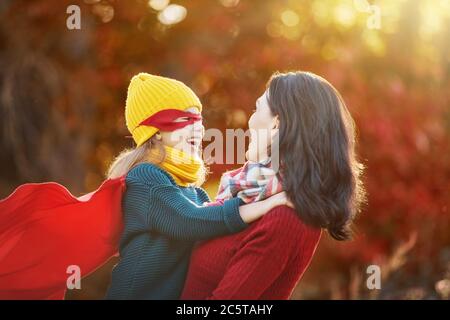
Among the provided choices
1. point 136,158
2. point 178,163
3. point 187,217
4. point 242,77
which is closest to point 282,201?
point 187,217

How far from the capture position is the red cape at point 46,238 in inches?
105

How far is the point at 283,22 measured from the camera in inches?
230

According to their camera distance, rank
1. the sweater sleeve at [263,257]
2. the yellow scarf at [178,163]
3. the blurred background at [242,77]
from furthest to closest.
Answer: the blurred background at [242,77] → the yellow scarf at [178,163] → the sweater sleeve at [263,257]

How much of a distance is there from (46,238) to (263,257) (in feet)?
2.67

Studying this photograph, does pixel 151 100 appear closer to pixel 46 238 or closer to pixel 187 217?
pixel 187 217

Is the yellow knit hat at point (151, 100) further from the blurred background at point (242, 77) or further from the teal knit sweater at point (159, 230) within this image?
the blurred background at point (242, 77)

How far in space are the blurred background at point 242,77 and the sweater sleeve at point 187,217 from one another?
281cm

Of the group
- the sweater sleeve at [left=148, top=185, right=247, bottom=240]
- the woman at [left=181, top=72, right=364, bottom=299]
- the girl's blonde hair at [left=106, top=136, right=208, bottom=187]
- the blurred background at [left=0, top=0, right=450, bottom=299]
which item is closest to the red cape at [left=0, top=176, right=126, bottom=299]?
the girl's blonde hair at [left=106, top=136, right=208, bottom=187]

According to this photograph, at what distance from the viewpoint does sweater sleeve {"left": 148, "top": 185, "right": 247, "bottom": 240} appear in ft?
8.01

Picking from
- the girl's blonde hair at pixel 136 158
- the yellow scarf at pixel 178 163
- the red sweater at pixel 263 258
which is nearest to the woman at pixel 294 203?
the red sweater at pixel 263 258

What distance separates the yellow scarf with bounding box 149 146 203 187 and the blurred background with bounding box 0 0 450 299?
2.68 meters

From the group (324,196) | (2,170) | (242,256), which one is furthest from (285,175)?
(2,170)
